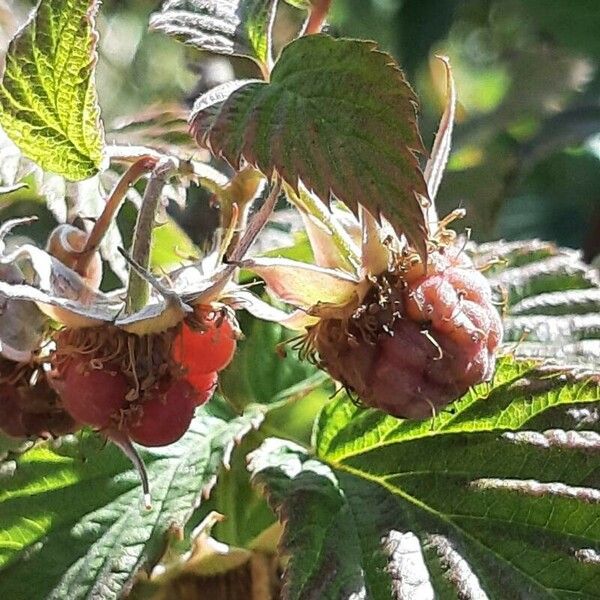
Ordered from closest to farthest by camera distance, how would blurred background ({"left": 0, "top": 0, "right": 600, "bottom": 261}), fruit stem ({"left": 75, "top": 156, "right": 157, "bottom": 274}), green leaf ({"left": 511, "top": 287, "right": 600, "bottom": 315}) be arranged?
fruit stem ({"left": 75, "top": 156, "right": 157, "bottom": 274})
green leaf ({"left": 511, "top": 287, "right": 600, "bottom": 315})
blurred background ({"left": 0, "top": 0, "right": 600, "bottom": 261})

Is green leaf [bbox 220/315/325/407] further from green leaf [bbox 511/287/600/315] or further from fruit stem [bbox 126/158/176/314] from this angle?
fruit stem [bbox 126/158/176/314]

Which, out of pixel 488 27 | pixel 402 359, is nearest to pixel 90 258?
pixel 402 359

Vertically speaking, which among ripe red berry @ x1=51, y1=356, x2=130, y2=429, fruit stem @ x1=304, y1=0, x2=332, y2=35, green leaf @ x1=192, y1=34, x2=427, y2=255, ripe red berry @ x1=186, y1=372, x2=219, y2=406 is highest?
fruit stem @ x1=304, y1=0, x2=332, y2=35

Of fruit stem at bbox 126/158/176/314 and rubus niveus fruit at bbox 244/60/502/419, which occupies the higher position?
fruit stem at bbox 126/158/176/314

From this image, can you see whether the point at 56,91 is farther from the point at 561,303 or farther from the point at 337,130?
the point at 561,303

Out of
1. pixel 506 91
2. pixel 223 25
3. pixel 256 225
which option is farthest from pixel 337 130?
pixel 506 91

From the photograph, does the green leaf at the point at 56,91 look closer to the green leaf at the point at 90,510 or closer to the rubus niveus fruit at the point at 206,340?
the rubus niveus fruit at the point at 206,340

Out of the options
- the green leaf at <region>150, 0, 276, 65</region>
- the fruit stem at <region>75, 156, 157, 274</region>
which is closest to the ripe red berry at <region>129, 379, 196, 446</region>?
the fruit stem at <region>75, 156, 157, 274</region>
